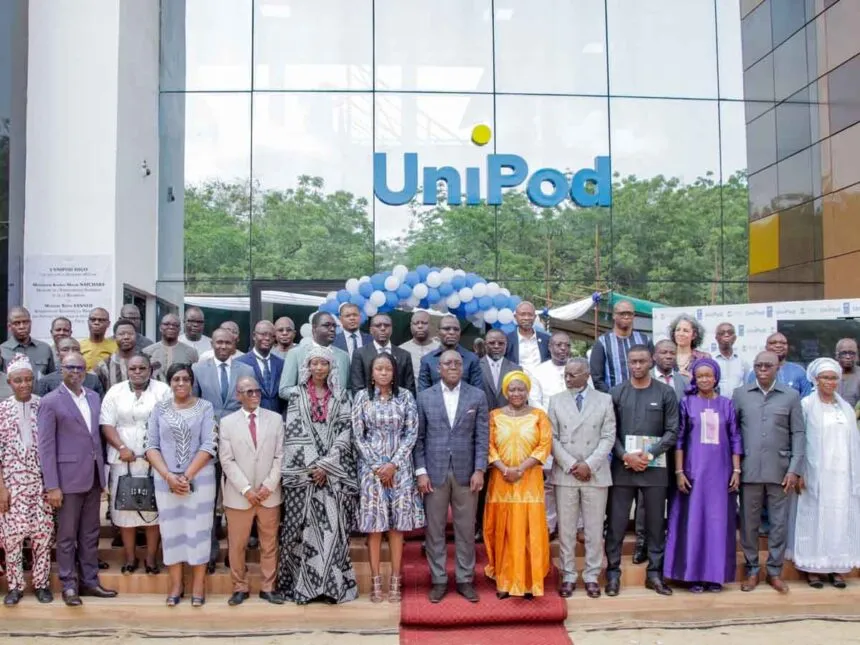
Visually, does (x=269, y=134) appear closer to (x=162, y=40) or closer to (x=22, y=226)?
(x=162, y=40)

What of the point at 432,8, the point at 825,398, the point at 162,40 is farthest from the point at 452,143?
the point at 825,398

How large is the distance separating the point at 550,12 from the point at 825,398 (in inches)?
326

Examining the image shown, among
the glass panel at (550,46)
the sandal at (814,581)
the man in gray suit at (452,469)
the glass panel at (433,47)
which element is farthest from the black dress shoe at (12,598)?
the glass panel at (550,46)

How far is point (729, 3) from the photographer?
12492 mm

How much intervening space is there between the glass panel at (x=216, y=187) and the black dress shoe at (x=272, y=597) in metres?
6.94

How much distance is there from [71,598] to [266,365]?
81.7 inches

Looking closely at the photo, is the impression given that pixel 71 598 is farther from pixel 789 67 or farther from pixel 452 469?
pixel 789 67

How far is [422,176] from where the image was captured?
1178 cm

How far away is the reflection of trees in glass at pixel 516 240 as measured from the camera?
38.5 ft

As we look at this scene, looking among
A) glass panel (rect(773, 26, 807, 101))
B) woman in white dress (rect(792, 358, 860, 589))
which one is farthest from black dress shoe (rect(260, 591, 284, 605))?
glass panel (rect(773, 26, 807, 101))

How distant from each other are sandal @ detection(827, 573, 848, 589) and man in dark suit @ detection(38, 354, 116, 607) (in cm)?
510

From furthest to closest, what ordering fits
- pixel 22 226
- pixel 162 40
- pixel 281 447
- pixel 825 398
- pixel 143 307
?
1. pixel 162 40
2. pixel 143 307
3. pixel 22 226
4. pixel 825 398
5. pixel 281 447

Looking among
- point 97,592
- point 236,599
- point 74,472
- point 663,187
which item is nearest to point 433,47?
point 663,187

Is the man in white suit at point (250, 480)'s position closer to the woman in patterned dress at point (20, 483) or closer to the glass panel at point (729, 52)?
the woman in patterned dress at point (20, 483)
